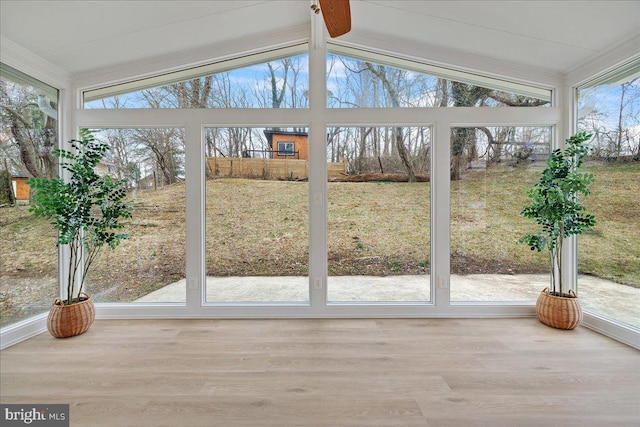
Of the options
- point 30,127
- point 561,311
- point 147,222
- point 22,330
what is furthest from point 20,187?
point 561,311

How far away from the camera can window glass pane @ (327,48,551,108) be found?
288cm

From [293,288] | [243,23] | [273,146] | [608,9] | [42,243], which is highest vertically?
[243,23]

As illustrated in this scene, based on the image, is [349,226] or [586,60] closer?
[586,60]

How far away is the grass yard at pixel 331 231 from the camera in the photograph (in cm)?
293

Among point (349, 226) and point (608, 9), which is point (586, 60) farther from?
point (349, 226)

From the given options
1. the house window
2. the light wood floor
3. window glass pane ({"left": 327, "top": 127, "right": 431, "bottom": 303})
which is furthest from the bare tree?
window glass pane ({"left": 327, "top": 127, "right": 431, "bottom": 303})

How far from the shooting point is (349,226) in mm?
2926

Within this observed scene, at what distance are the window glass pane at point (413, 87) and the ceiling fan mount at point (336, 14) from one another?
1.35 meters

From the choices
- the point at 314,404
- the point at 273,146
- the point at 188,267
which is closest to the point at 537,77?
the point at 273,146

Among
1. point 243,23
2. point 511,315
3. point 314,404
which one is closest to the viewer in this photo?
point 314,404

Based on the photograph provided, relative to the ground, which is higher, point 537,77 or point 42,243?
point 537,77

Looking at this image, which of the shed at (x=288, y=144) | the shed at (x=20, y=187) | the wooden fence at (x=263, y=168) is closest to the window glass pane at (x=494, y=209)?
the wooden fence at (x=263, y=168)

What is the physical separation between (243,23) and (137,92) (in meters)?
1.37

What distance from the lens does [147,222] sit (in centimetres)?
296
